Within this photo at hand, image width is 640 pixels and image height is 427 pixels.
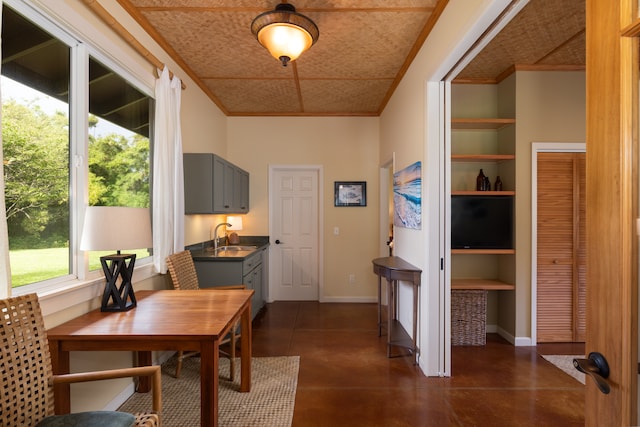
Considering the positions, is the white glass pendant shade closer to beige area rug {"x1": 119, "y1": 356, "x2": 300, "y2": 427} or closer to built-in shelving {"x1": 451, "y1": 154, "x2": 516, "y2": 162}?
built-in shelving {"x1": 451, "y1": 154, "x2": 516, "y2": 162}

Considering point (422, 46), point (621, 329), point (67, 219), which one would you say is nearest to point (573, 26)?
point (422, 46)

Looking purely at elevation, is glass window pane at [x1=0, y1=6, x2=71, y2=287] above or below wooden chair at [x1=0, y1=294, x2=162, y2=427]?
above

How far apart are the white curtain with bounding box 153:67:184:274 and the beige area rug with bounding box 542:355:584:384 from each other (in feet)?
11.7

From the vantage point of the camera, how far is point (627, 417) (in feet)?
2.35

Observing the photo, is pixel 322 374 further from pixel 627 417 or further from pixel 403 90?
pixel 403 90

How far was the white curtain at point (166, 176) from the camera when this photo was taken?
2607mm

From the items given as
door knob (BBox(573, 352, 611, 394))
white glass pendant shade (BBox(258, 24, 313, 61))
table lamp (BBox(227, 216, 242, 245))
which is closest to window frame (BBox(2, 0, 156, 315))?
white glass pendant shade (BBox(258, 24, 313, 61))

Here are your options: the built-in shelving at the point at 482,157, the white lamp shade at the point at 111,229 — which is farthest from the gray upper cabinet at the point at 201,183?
the built-in shelving at the point at 482,157

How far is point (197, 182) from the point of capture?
3273mm

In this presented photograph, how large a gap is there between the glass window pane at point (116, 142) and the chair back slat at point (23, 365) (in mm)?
762

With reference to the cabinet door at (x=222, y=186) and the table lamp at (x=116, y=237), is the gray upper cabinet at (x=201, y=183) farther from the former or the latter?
the table lamp at (x=116, y=237)

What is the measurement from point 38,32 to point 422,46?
271 centimetres

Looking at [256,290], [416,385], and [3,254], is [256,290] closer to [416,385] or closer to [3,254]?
[416,385]

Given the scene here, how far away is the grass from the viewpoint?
1.53 meters
